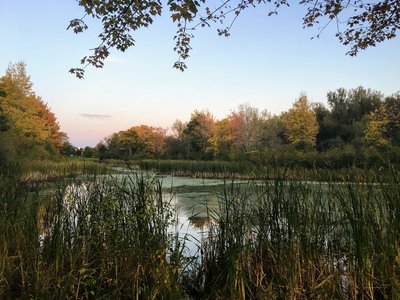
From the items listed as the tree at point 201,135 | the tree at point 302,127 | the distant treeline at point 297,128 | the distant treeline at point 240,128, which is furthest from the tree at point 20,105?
the tree at point 302,127

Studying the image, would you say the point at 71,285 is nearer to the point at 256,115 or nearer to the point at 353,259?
the point at 353,259

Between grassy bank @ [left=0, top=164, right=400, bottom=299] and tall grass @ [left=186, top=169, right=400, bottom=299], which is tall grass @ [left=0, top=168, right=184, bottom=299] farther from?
tall grass @ [left=186, top=169, right=400, bottom=299]

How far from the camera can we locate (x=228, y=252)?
2.87m

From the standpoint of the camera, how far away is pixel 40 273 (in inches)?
97.7

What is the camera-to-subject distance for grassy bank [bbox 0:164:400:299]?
2.49 metres

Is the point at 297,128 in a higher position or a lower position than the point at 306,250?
higher

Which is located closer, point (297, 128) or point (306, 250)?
point (306, 250)


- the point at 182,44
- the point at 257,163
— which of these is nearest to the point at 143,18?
the point at 182,44

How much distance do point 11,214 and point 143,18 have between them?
2.52 m

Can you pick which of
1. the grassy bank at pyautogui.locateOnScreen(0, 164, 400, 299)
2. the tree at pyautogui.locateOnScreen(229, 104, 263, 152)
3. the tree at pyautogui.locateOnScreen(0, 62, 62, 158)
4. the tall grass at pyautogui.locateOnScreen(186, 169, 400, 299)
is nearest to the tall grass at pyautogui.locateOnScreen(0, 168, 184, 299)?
the grassy bank at pyautogui.locateOnScreen(0, 164, 400, 299)

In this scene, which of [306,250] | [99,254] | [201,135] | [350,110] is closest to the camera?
[306,250]

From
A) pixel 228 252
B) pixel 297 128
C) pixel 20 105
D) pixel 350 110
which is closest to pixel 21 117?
pixel 20 105

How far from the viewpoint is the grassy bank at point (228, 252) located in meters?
2.49

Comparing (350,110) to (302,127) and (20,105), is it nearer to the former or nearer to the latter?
(302,127)
